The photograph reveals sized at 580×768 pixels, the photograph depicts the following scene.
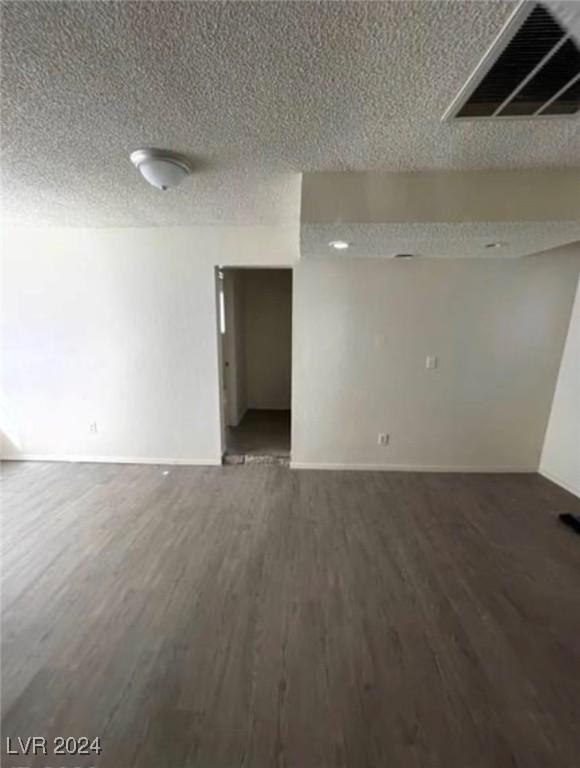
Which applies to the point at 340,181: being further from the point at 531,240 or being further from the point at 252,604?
the point at 252,604

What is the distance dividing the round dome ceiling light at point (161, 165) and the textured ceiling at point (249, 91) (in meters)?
0.07

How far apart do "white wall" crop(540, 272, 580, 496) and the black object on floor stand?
534mm

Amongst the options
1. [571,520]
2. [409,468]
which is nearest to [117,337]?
[409,468]

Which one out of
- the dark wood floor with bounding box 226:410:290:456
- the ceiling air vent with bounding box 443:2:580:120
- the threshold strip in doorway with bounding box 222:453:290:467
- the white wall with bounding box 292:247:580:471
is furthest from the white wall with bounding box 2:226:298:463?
the ceiling air vent with bounding box 443:2:580:120

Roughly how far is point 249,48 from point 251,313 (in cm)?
474

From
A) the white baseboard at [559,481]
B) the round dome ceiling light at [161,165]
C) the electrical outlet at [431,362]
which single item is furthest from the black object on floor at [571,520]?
the round dome ceiling light at [161,165]

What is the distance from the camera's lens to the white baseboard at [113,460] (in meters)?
3.95

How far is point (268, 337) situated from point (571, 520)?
440 cm

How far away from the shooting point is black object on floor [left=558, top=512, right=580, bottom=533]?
2.86 metres

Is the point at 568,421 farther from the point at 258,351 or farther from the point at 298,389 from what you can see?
the point at 258,351

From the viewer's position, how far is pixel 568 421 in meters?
3.52

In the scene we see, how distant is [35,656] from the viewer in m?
1.74

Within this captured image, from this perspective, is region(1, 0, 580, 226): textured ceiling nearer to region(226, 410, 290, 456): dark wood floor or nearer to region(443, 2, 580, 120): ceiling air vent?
region(443, 2, 580, 120): ceiling air vent

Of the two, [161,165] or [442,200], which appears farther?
[442,200]
